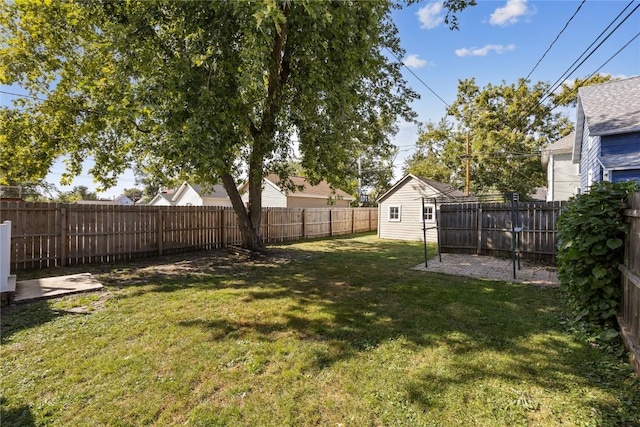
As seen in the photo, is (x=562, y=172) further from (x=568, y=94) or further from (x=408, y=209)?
(x=568, y=94)

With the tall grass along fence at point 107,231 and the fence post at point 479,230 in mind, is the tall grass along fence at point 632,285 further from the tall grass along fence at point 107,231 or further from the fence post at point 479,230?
the tall grass along fence at point 107,231

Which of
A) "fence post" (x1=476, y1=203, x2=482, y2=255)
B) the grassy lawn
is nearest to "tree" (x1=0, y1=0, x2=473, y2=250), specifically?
the grassy lawn

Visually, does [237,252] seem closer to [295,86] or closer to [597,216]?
[295,86]

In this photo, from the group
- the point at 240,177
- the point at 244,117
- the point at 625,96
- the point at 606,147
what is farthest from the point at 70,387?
the point at 625,96

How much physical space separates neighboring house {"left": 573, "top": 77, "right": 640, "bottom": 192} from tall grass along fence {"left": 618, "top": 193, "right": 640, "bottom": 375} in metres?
4.97

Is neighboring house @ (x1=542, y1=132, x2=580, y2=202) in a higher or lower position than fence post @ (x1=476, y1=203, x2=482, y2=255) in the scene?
higher

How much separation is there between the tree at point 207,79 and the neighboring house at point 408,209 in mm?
6152

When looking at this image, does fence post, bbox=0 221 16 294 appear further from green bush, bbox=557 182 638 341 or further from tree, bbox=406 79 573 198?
tree, bbox=406 79 573 198

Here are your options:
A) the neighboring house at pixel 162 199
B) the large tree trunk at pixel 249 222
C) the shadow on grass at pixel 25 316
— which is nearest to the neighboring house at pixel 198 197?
the neighboring house at pixel 162 199

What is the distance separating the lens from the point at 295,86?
802cm

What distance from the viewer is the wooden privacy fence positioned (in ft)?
28.9

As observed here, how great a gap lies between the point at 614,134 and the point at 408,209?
339 inches

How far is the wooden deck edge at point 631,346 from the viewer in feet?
8.81

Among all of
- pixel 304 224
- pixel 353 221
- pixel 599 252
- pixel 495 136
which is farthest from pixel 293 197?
pixel 599 252
